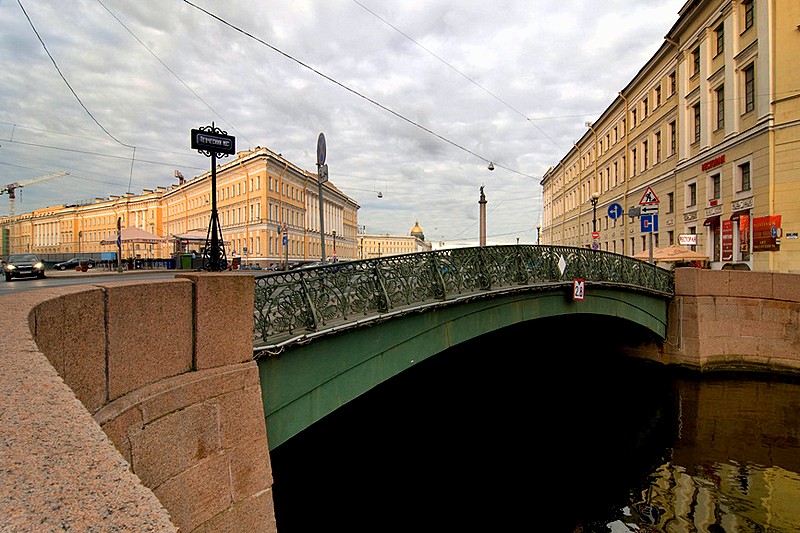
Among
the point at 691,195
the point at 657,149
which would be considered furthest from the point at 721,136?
the point at 657,149

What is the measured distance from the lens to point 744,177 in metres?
20.8

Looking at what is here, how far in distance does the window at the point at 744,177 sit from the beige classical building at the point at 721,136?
0.16 ft

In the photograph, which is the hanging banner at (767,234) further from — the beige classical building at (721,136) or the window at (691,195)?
the window at (691,195)

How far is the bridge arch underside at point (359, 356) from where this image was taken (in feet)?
15.8

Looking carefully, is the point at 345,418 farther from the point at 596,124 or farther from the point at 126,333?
the point at 596,124

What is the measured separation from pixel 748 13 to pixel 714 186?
797 centimetres

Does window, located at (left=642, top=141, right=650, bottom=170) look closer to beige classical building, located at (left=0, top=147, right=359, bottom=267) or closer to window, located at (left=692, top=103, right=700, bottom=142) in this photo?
window, located at (left=692, top=103, right=700, bottom=142)

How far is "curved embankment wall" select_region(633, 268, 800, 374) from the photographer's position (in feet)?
42.0

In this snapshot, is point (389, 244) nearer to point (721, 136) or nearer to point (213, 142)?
point (721, 136)

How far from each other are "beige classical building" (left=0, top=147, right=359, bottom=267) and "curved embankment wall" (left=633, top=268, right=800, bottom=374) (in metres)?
28.2

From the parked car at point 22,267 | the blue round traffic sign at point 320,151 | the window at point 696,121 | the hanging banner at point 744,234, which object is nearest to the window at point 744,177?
the hanging banner at point 744,234

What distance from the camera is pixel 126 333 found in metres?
3.15

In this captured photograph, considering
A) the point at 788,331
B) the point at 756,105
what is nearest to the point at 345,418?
the point at 788,331

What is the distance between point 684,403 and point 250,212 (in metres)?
53.0
